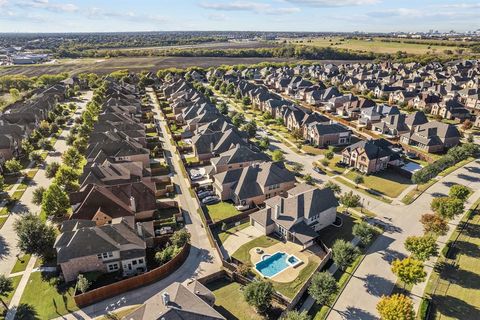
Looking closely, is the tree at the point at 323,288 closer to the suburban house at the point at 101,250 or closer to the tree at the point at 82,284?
the suburban house at the point at 101,250

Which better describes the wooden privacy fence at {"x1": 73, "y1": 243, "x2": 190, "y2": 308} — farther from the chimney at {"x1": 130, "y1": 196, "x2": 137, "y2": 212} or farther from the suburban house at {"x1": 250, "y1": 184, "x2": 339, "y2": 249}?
the suburban house at {"x1": 250, "y1": 184, "x2": 339, "y2": 249}

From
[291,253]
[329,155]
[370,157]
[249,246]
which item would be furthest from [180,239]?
[370,157]

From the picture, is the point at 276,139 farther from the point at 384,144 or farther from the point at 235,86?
the point at 235,86

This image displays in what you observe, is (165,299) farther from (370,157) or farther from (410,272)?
(370,157)

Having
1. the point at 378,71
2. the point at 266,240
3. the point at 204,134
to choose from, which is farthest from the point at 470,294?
the point at 378,71

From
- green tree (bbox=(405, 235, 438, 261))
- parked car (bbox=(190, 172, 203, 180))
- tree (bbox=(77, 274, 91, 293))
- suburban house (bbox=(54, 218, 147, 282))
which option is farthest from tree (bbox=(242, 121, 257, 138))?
tree (bbox=(77, 274, 91, 293))

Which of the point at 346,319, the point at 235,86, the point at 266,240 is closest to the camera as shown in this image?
the point at 346,319
